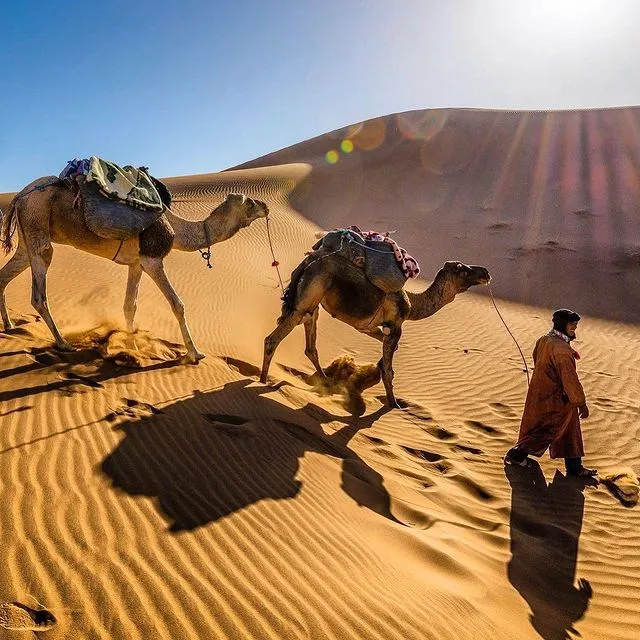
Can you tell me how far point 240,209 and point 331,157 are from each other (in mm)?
38188

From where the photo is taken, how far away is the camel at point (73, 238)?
5.82m

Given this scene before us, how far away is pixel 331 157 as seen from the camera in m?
42.8

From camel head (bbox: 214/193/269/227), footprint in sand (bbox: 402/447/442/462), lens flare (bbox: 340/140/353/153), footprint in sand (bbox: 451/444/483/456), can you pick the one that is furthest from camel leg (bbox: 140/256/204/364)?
lens flare (bbox: 340/140/353/153)

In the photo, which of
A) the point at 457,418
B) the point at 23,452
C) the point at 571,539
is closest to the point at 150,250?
the point at 23,452

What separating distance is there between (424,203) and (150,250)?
91.1 ft

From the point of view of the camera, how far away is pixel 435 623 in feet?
8.60

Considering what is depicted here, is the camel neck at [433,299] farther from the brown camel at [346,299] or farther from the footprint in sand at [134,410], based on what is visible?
the footprint in sand at [134,410]

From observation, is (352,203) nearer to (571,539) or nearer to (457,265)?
(457,265)

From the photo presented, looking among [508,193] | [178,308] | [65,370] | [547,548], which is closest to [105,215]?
[178,308]

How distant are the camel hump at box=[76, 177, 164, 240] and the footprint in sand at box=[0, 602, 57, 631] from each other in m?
4.48

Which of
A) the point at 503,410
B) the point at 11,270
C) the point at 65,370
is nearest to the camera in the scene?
the point at 65,370

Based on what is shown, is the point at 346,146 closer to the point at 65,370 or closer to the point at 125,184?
the point at 125,184

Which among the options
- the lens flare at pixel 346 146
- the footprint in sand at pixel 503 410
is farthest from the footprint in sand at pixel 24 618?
the lens flare at pixel 346 146

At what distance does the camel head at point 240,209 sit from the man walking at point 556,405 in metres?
4.24
